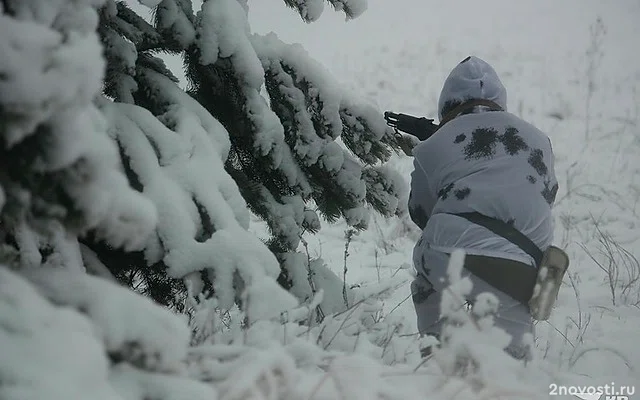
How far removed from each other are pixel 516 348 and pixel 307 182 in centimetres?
111

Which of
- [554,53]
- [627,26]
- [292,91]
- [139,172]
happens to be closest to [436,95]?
[554,53]

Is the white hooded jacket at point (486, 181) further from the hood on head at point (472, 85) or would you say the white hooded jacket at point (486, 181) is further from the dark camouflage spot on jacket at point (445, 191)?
the hood on head at point (472, 85)

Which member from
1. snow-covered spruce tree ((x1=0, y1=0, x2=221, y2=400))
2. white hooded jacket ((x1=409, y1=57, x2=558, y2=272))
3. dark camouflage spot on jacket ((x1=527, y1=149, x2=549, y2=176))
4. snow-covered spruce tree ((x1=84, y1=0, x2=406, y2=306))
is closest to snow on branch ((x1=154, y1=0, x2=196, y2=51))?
snow-covered spruce tree ((x1=84, y1=0, x2=406, y2=306))

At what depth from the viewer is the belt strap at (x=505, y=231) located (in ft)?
7.96

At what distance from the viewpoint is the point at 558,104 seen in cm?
819

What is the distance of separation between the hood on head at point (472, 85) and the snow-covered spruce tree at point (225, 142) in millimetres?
602

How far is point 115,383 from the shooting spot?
0.83 m

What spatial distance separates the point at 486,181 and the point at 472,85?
0.63 m

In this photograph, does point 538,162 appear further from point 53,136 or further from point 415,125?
point 53,136

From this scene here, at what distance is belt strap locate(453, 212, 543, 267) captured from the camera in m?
2.43

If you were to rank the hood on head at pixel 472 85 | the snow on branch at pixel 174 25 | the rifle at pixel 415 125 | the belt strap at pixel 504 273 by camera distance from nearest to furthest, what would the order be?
1. the snow on branch at pixel 174 25
2. the belt strap at pixel 504 273
3. the hood on head at pixel 472 85
4. the rifle at pixel 415 125

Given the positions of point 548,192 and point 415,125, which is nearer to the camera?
point 548,192

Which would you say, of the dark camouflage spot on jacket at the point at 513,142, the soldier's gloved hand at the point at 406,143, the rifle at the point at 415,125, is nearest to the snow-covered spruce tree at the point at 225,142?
the soldier's gloved hand at the point at 406,143

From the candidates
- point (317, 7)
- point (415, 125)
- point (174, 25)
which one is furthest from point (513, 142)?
point (174, 25)
